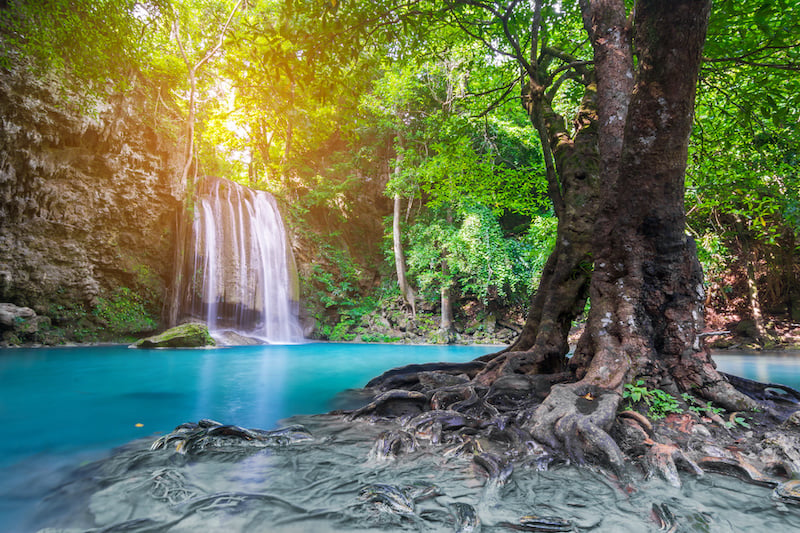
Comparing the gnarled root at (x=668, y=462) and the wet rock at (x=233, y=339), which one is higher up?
the gnarled root at (x=668, y=462)

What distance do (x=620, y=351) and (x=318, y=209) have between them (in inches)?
761

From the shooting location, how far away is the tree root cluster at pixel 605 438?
2.16 meters

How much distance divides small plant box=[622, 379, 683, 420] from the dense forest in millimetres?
1684

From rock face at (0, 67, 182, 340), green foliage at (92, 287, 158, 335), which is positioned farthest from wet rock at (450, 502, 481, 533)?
green foliage at (92, 287, 158, 335)

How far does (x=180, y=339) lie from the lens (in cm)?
1198

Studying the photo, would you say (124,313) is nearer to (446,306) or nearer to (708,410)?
(446,306)

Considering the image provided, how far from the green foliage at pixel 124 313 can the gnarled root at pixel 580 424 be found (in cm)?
1522

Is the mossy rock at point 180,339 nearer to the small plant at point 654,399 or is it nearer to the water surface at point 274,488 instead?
the water surface at point 274,488

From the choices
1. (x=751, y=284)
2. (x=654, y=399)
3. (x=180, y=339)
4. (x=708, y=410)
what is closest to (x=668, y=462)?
(x=654, y=399)

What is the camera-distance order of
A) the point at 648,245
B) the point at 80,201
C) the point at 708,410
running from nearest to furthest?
1. the point at 708,410
2. the point at 648,245
3. the point at 80,201

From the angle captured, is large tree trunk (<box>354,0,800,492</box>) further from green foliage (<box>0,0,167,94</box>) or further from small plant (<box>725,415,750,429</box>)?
green foliage (<box>0,0,167,94</box>)

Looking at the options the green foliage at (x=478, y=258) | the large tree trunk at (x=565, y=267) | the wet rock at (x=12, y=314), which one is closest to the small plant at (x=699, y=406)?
the large tree trunk at (x=565, y=267)

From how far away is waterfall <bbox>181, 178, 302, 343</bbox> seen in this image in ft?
49.2

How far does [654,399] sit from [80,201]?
53.3 ft
